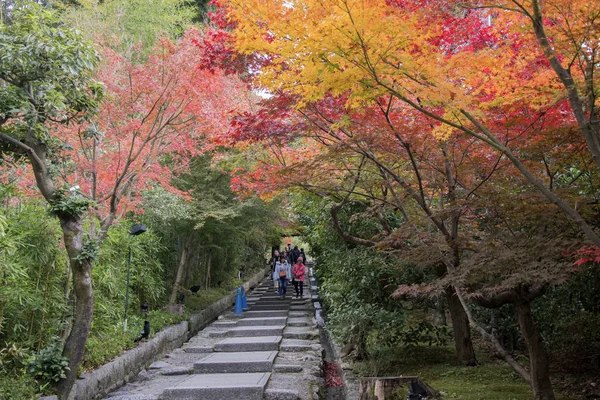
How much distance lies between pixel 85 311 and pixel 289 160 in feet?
13.2

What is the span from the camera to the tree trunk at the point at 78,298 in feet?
18.4

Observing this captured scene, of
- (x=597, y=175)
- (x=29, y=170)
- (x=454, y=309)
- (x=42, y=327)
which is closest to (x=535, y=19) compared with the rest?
(x=597, y=175)

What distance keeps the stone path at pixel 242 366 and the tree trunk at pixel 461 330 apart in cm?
200

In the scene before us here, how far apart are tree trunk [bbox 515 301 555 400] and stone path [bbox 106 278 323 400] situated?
2839mm

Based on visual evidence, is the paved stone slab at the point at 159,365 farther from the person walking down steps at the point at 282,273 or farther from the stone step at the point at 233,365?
the person walking down steps at the point at 282,273

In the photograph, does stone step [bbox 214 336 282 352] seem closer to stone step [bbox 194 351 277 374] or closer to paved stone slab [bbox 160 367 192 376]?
stone step [bbox 194 351 277 374]

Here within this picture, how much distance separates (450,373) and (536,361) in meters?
2.20

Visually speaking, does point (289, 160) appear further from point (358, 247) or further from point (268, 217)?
point (268, 217)

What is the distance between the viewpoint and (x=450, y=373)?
6.52 metres

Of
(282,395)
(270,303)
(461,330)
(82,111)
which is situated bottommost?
(282,395)

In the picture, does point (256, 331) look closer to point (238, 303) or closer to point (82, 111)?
point (238, 303)

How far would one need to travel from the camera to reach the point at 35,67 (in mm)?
5090

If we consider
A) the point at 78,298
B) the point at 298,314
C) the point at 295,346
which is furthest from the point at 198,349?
the point at 298,314

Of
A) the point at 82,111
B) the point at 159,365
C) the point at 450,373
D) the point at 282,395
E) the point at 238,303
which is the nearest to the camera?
the point at 82,111
